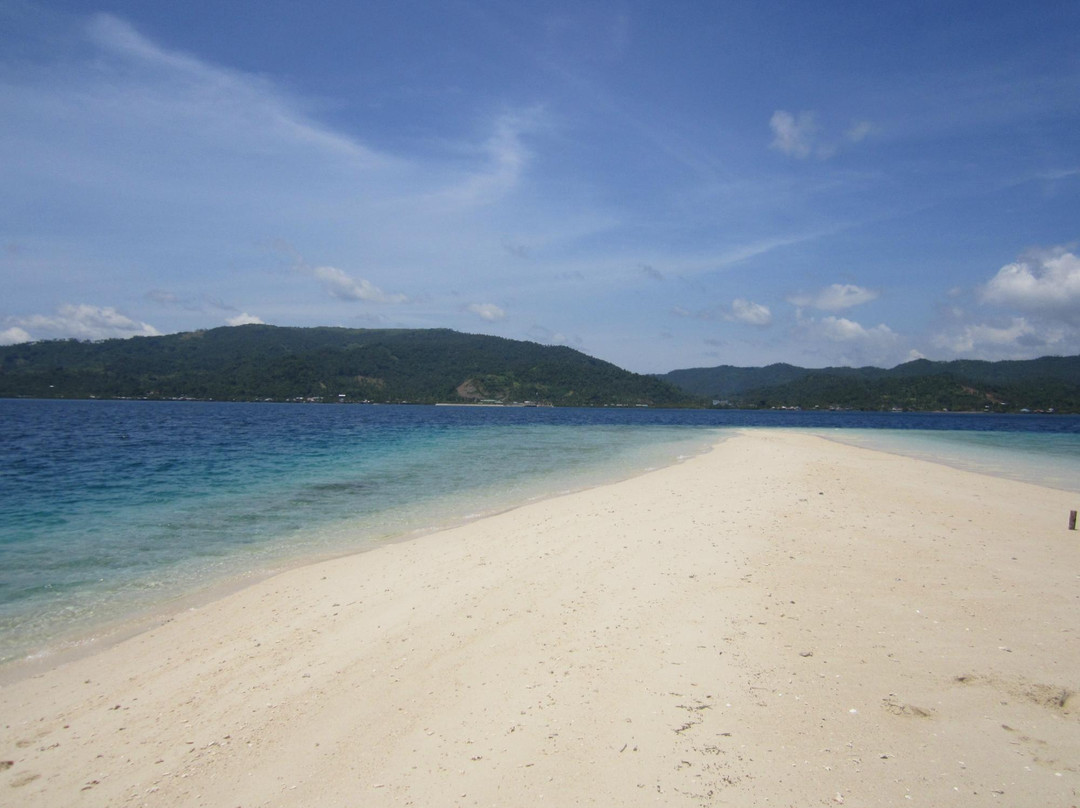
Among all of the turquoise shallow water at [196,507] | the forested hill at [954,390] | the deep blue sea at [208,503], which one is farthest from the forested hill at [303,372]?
the turquoise shallow water at [196,507]

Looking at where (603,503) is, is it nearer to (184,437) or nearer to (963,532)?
(963,532)

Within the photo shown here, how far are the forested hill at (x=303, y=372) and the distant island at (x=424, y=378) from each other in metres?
0.33

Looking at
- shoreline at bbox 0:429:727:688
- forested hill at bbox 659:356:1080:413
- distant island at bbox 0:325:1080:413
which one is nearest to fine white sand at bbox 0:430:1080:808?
shoreline at bbox 0:429:727:688

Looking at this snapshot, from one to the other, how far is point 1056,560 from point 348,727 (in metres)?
10.0

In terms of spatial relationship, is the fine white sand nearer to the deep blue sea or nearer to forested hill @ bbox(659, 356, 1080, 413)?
the deep blue sea

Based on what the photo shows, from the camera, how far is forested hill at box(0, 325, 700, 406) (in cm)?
12762

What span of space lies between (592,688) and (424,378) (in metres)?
161

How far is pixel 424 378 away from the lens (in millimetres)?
161250

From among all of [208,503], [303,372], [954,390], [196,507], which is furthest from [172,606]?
[954,390]

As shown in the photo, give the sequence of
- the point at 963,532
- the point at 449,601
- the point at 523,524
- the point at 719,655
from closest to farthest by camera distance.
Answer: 1. the point at 719,655
2. the point at 449,601
3. the point at 963,532
4. the point at 523,524

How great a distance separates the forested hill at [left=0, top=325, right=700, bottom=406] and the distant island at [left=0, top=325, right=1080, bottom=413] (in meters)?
0.33

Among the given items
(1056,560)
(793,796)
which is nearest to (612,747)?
(793,796)

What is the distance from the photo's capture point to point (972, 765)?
358cm

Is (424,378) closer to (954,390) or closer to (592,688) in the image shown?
(954,390)
